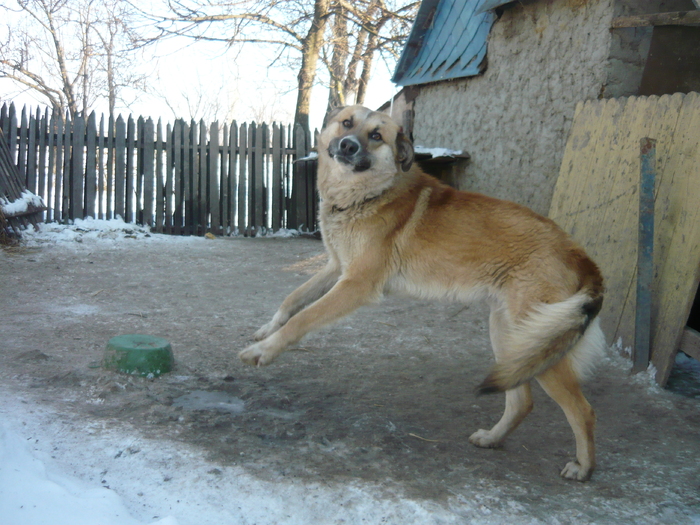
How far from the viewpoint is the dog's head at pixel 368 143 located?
3.52 meters

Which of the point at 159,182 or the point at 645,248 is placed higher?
the point at 159,182

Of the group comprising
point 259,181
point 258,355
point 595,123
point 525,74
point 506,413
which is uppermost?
point 525,74

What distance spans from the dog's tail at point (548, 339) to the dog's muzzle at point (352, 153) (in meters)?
1.42

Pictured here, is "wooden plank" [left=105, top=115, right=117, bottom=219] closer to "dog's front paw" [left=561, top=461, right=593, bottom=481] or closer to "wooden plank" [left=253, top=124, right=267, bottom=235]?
"wooden plank" [left=253, top=124, right=267, bottom=235]

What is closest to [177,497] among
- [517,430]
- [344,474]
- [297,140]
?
[344,474]

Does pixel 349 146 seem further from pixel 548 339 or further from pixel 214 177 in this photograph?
pixel 214 177

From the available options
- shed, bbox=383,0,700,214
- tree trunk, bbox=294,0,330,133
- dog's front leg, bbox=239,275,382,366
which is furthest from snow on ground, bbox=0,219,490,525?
tree trunk, bbox=294,0,330,133

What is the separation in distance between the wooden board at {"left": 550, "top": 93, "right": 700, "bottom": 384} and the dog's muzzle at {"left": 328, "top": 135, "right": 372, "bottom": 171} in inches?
87.4

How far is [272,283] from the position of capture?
6488 mm

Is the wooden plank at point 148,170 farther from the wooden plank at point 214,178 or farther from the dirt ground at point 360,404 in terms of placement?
the dirt ground at point 360,404

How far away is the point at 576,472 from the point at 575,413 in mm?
269

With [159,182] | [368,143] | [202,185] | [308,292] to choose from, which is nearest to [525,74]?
[368,143]

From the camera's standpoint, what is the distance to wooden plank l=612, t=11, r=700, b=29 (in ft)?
15.6

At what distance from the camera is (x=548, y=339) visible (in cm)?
259
